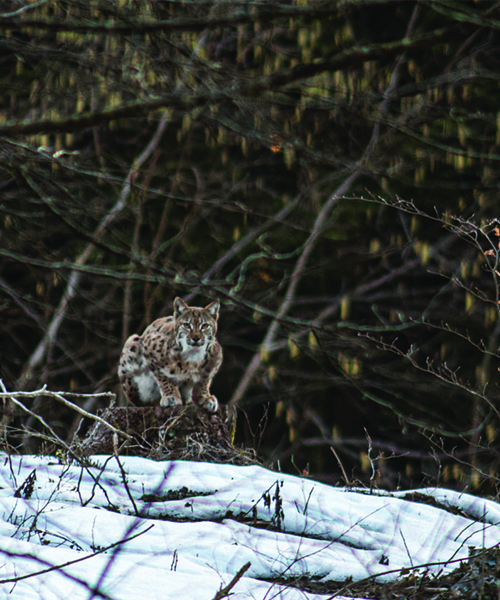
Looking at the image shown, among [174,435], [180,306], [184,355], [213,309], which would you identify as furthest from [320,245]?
[174,435]

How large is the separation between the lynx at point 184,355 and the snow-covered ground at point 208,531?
74.6 inches

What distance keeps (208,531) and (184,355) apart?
133 inches

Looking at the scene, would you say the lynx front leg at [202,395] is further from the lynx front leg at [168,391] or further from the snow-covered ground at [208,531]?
the snow-covered ground at [208,531]

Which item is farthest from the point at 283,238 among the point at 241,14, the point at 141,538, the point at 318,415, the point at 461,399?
the point at 141,538

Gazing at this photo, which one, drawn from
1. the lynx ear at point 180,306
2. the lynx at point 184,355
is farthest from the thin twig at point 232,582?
the lynx ear at point 180,306

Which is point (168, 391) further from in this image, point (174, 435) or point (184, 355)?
point (174, 435)

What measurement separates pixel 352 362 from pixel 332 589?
3990 millimetres

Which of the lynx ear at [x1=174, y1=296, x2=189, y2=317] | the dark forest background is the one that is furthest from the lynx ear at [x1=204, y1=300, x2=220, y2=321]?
the dark forest background

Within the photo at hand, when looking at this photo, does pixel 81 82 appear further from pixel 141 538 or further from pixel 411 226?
pixel 411 226

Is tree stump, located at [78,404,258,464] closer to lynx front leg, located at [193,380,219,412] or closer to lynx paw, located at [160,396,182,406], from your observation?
lynx front leg, located at [193,380,219,412]

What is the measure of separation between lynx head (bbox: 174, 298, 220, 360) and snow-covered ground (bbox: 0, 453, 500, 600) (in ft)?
6.14

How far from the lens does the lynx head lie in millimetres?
7000

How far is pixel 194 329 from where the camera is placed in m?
7.02

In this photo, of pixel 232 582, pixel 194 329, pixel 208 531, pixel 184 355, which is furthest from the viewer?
pixel 184 355
